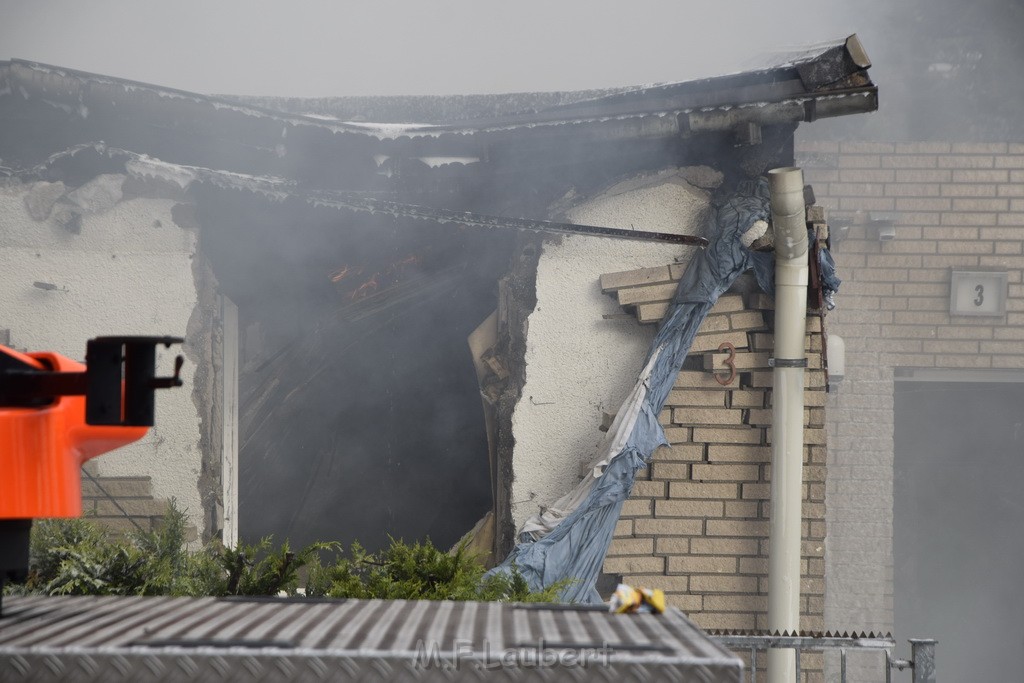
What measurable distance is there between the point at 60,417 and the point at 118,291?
3670mm

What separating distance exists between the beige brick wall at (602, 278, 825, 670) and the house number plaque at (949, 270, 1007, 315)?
424 cm

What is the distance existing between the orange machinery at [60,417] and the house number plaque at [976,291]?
832 cm

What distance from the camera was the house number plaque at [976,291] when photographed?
27.7 feet

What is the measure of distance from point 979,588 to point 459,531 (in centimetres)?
716

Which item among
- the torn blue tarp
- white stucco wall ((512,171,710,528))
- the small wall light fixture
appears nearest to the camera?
the torn blue tarp

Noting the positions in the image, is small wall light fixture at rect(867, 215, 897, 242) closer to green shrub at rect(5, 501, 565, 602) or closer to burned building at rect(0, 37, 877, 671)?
burned building at rect(0, 37, 877, 671)

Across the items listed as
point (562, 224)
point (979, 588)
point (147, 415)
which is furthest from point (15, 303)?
point (979, 588)

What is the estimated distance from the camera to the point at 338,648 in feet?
4.64

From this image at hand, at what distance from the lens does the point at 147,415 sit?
4.74 feet

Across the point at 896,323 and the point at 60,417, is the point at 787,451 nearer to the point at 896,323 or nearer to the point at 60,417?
the point at 60,417

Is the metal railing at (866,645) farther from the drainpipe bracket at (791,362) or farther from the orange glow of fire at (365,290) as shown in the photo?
the orange glow of fire at (365,290)

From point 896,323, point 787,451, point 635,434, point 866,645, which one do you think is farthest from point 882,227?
point 866,645

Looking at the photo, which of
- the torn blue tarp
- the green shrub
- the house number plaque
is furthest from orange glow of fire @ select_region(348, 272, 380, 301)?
the house number plaque

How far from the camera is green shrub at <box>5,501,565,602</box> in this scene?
3.68m
